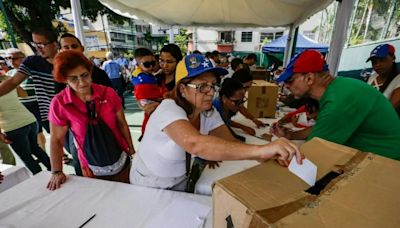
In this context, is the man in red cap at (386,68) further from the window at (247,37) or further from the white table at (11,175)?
the window at (247,37)

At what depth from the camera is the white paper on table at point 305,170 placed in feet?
2.18

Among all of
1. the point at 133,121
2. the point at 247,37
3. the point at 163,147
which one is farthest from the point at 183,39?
the point at 163,147

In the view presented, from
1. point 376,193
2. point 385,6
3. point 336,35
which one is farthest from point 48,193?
point 385,6

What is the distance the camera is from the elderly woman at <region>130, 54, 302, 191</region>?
0.79 meters

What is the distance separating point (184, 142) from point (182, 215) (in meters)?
0.36

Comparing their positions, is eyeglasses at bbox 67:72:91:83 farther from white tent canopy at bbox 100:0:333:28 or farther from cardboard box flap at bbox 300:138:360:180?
white tent canopy at bbox 100:0:333:28

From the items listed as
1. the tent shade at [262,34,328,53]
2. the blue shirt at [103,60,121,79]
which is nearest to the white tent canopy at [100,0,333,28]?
the blue shirt at [103,60,121,79]

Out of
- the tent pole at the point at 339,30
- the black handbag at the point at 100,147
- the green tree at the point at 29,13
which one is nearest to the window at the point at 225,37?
the green tree at the point at 29,13

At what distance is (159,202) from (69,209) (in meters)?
0.44

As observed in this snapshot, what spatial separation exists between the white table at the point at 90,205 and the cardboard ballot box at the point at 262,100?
6.10 ft

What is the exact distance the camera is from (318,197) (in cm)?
58

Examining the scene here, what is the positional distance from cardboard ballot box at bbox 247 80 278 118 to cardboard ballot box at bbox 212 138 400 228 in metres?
1.96

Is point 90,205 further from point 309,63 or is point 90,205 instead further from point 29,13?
point 29,13

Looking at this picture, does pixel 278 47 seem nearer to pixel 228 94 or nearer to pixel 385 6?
pixel 385 6
